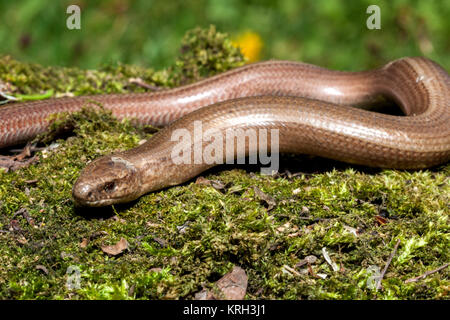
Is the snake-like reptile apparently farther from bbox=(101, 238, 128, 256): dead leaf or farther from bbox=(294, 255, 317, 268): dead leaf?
bbox=(294, 255, 317, 268): dead leaf

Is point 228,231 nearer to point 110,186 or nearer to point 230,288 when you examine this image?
point 230,288

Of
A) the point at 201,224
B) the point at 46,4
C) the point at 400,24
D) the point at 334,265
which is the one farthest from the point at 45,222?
the point at 400,24

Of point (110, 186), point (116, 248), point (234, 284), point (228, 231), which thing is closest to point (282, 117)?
point (228, 231)

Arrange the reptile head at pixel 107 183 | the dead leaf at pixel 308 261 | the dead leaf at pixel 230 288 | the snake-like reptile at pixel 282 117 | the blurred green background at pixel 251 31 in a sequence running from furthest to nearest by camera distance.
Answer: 1. the blurred green background at pixel 251 31
2. the snake-like reptile at pixel 282 117
3. the reptile head at pixel 107 183
4. the dead leaf at pixel 308 261
5. the dead leaf at pixel 230 288

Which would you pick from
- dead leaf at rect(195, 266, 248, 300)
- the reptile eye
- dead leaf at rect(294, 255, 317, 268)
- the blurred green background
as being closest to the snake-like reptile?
the reptile eye

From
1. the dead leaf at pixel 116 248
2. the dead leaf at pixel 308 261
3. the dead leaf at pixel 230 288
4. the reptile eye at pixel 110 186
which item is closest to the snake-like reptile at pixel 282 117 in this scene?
the reptile eye at pixel 110 186

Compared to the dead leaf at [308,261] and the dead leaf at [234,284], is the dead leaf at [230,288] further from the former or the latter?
the dead leaf at [308,261]
